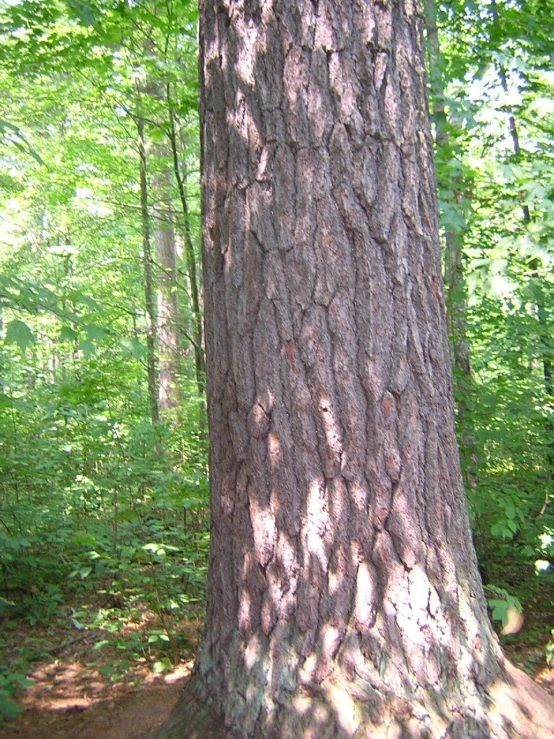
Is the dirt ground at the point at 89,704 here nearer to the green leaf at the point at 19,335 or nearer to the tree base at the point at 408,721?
the tree base at the point at 408,721

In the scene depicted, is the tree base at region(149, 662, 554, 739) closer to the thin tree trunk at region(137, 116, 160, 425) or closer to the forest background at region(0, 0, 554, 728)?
the forest background at region(0, 0, 554, 728)

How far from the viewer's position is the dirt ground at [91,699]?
2896 millimetres

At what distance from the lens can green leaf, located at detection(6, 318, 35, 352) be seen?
9.30ft

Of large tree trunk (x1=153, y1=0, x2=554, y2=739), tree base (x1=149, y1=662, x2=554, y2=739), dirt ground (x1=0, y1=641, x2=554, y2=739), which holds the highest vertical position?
large tree trunk (x1=153, y1=0, x2=554, y2=739)

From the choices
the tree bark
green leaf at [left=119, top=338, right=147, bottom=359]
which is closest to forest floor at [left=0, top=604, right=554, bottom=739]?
green leaf at [left=119, top=338, right=147, bottom=359]

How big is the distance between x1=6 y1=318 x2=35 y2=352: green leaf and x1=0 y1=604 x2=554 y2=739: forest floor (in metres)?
1.82

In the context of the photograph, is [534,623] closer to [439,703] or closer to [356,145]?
[439,703]

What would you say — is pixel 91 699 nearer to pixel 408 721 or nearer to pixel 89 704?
pixel 89 704

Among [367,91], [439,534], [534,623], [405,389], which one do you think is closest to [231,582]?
[439,534]

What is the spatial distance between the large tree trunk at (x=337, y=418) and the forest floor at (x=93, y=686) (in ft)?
3.38

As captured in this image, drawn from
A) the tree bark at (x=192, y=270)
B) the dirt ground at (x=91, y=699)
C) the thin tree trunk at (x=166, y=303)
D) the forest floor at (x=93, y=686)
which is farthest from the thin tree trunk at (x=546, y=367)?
the thin tree trunk at (x=166, y=303)

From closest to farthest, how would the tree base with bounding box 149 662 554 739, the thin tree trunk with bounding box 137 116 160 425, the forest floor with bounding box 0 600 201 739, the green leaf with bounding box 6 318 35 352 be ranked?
the tree base with bounding box 149 662 554 739 < the green leaf with bounding box 6 318 35 352 < the forest floor with bounding box 0 600 201 739 < the thin tree trunk with bounding box 137 116 160 425

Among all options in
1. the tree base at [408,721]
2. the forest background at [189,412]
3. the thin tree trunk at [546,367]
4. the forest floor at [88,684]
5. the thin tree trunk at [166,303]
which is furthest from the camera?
the thin tree trunk at [166,303]

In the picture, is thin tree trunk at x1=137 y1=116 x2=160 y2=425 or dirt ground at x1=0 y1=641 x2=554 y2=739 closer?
dirt ground at x1=0 y1=641 x2=554 y2=739
